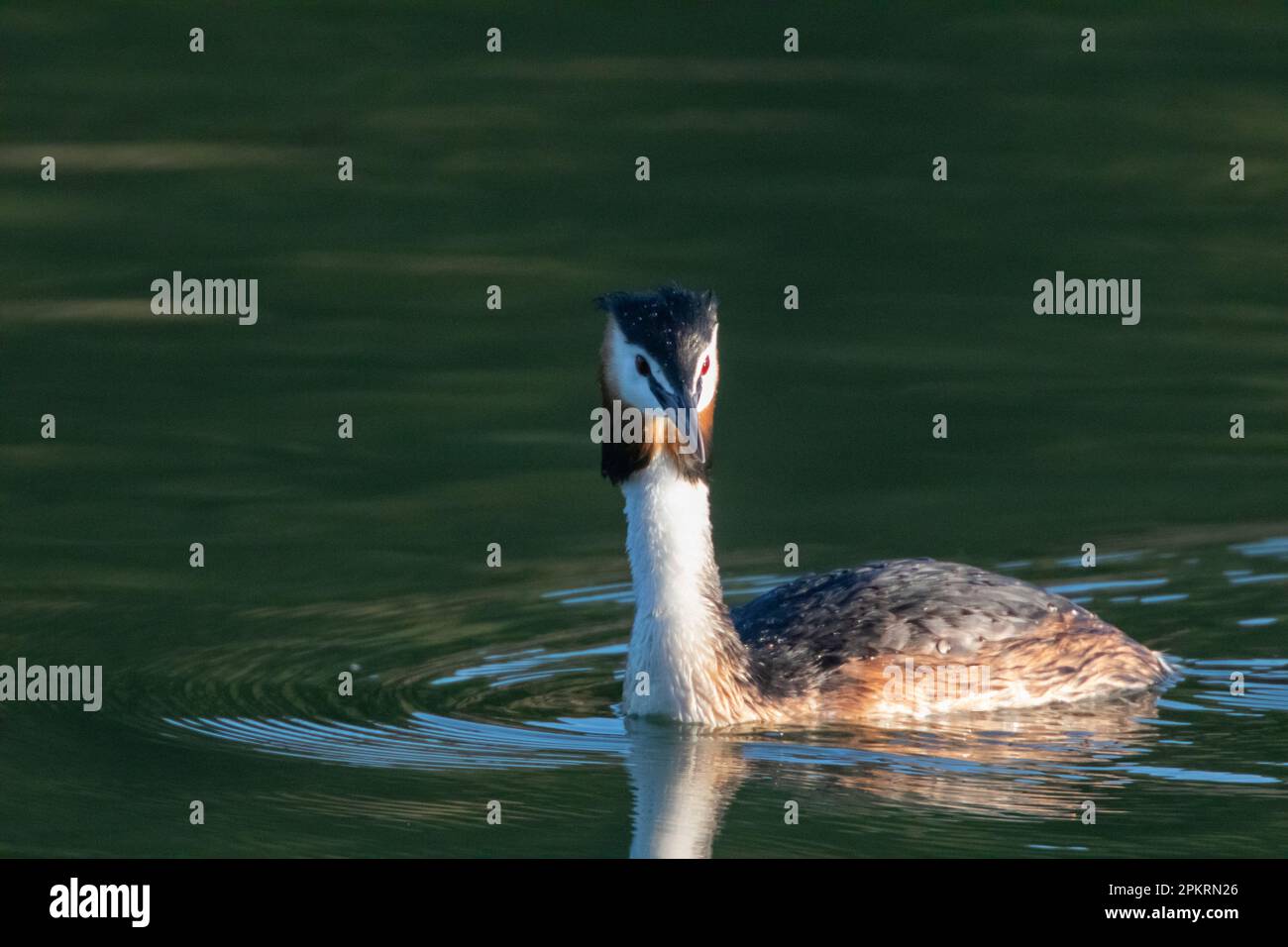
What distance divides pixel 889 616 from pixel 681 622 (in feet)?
3.78

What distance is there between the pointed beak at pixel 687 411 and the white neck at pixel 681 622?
1.63ft

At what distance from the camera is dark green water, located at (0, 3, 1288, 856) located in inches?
434

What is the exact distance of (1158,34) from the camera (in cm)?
2441

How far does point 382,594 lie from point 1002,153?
9597 millimetres

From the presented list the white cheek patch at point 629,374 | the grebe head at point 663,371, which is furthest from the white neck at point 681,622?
the white cheek patch at point 629,374

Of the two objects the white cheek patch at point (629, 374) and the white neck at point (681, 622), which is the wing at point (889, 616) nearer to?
the white neck at point (681, 622)

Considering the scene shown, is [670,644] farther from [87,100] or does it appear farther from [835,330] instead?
[87,100]

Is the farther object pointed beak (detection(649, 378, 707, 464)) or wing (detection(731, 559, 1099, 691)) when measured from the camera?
wing (detection(731, 559, 1099, 691))

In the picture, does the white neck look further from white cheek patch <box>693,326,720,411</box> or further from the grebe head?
white cheek patch <box>693,326,720,411</box>

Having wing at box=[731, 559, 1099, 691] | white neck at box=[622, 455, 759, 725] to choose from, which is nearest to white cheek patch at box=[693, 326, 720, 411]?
white neck at box=[622, 455, 759, 725]

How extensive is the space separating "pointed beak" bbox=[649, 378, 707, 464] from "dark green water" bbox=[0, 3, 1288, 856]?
1.39m

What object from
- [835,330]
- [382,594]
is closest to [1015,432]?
[835,330]

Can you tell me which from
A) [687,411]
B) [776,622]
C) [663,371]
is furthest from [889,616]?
[663,371]

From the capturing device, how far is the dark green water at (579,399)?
36.1 ft
